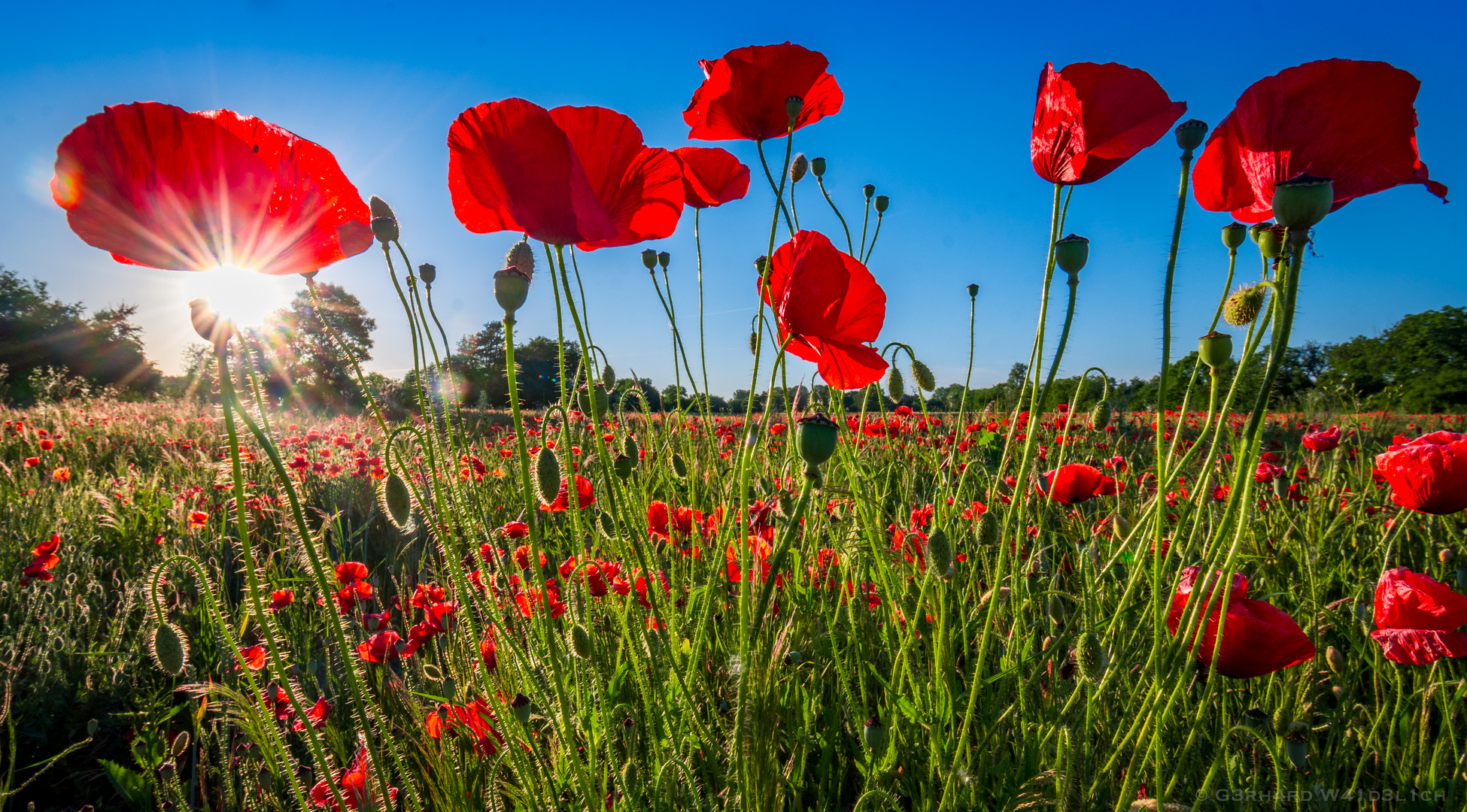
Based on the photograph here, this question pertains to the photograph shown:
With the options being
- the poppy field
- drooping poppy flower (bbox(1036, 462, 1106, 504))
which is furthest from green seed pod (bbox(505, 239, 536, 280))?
drooping poppy flower (bbox(1036, 462, 1106, 504))

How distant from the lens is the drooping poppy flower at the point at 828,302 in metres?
0.96

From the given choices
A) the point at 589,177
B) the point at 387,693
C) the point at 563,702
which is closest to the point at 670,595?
the point at 563,702

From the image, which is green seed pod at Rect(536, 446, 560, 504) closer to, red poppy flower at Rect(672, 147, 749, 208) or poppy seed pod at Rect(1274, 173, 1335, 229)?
red poppy flower at Rect(672, 147, 749, 208)

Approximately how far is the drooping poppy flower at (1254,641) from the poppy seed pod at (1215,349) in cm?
30

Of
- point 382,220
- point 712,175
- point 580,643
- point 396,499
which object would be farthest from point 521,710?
point 712,175

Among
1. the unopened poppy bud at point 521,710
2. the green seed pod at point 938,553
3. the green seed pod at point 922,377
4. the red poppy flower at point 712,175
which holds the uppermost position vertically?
the red poppy flower at point 712,175

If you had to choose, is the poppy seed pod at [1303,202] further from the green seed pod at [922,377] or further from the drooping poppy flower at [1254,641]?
the green seed pod at [922,377]

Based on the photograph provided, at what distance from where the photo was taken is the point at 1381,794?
1.09m

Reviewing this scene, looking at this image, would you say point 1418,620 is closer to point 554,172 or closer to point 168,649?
point 554,172

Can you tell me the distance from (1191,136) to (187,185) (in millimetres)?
1102

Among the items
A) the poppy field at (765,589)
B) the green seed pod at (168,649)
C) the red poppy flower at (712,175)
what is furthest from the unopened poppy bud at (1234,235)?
the green seed pod at (168,649)

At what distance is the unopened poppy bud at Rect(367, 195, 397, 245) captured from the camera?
0.86 m

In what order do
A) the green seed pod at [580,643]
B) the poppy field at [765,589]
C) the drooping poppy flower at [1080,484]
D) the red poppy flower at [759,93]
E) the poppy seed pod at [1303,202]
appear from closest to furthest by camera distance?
the poppy seed pod at [1303,202], the poppy field at [765,589], the green seed pod at [580,643], the red poppy flower at [759,93], the drooping poppy flower at [1080,484]

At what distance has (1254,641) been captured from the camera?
2.92ft
